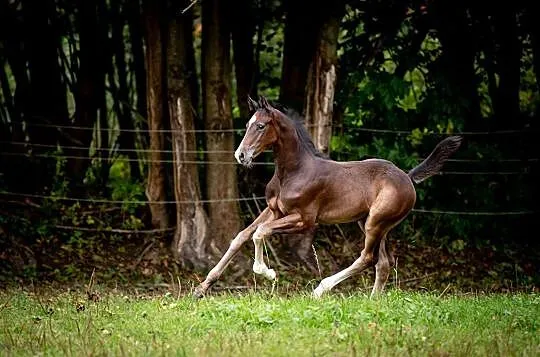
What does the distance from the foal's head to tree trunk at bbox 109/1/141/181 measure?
737 centimetres

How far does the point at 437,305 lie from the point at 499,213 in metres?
9.03

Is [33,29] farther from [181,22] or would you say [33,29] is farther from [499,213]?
[499,213]

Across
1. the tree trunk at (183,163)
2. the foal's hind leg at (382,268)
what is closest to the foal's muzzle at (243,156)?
the foal's hind leg at (382,268)

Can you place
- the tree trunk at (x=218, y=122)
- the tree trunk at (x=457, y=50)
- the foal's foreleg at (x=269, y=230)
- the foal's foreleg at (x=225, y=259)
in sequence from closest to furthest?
the foal's foreleg at (x=269, y=230) < the foal's foreleg at (x=225, y=259) < the tree trunk at (x=218, y=122) < the tree trunk at (x=457, y=50)

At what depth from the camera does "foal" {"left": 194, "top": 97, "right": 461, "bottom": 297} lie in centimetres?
1084

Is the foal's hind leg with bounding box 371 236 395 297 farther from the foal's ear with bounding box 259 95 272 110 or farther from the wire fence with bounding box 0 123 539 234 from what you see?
the wire fence with bounding box 0 123 539 234

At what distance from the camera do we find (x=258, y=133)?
424 inches

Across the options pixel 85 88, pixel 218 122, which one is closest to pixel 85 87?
pixel 85 88

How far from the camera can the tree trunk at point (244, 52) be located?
57.8 ft

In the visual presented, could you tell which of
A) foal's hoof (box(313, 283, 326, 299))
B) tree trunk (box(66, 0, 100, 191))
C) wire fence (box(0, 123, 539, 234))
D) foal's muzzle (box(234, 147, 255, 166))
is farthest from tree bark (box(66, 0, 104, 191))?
foal's hoof (box(313, 283, 326, 299))

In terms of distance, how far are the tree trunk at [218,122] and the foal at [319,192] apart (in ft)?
16.0

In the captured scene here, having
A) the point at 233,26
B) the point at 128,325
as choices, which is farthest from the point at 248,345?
the point at 233,26

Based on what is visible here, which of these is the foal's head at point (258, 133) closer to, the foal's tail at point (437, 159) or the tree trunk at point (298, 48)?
the foal's tail at point (437, 159)

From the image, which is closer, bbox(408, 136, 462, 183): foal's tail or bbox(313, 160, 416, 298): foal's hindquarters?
bbox(313, 160, 416, 298): foal's hindquarters
